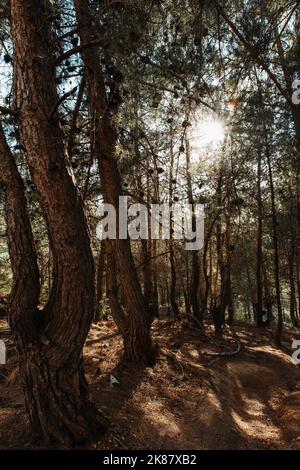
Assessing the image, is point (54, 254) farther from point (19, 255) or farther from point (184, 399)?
point (184, 399)

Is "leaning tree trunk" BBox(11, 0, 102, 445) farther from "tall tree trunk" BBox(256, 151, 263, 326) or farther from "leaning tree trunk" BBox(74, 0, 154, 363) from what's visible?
"tall tree trunk" BBox(256, 151, 263, 326)

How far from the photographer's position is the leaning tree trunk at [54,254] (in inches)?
140

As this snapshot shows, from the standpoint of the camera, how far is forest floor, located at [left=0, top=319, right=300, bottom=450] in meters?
4.24

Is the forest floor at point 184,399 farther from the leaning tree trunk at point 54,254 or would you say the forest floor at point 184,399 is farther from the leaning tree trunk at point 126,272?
the leaning tree trunk at point 54,254

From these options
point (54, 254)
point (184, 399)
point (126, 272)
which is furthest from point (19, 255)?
point (184, 399)

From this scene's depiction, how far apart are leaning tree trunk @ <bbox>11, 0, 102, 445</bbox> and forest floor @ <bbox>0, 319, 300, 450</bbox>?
0.49 metres

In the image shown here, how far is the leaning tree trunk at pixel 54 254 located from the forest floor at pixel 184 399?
49cm

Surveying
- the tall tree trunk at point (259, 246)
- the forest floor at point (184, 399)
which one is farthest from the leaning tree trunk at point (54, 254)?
the tall tree trunk at point (259, 246)

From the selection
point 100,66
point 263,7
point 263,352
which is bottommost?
point 263,352

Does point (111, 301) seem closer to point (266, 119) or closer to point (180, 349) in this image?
point (180, 349)

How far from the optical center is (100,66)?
5.85 metres

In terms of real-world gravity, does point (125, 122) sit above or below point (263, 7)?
below

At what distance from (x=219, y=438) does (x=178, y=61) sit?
4796mm

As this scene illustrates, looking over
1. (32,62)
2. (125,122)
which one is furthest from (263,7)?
(32,62)
